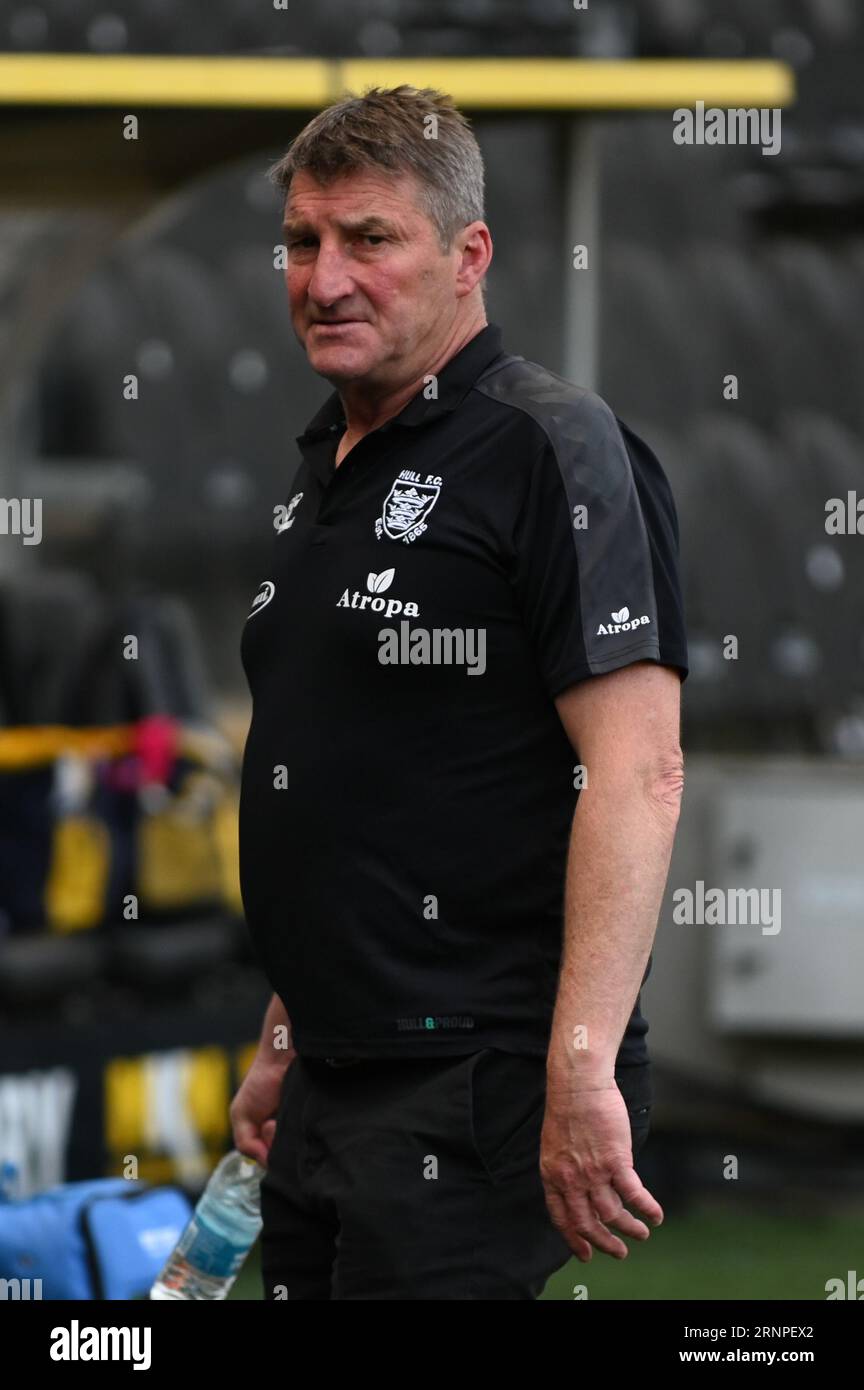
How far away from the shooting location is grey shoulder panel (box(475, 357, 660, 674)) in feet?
6.82

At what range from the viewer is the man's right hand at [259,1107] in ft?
8.27

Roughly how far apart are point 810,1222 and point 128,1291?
2.73 meters

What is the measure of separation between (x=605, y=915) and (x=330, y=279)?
63 centimetres

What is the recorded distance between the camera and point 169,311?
25.5 feet

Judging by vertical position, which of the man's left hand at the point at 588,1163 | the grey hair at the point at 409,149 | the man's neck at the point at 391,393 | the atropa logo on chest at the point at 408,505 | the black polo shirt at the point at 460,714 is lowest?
the man's left hand at the point at 588,1163

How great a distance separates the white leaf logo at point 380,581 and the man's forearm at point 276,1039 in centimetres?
51

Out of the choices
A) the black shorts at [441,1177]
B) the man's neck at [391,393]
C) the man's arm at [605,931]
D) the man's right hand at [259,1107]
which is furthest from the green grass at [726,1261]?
the man's neck at [391,393]

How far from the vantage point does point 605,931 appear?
206 cm

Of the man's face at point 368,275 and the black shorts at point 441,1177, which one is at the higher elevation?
the man's face at point 368,275

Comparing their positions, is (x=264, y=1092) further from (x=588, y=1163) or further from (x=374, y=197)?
(x=374, y=197)

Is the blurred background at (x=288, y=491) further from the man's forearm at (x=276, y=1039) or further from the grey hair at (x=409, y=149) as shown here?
the grey hair at (x=409, y=149)

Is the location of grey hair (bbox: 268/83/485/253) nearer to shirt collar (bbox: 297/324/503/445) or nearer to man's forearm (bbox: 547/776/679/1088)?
shirt collar (bbox: 297/324/503/445)

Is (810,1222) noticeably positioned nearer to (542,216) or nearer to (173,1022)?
(173,1022)

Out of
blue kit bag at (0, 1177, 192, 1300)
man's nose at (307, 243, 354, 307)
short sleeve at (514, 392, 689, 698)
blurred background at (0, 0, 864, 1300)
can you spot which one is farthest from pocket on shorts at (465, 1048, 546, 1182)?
blurred background at (0, 0, 864, 1300)
